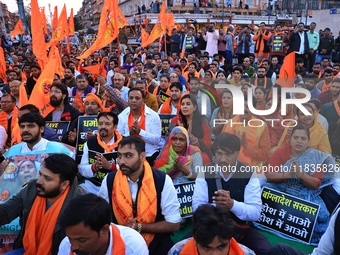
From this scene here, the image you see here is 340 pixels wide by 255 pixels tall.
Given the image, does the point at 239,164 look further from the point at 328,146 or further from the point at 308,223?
the point at 328,146

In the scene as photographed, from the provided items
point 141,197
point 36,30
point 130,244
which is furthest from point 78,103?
point 130,244

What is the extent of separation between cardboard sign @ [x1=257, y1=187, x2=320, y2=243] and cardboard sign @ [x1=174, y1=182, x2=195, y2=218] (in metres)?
0.70

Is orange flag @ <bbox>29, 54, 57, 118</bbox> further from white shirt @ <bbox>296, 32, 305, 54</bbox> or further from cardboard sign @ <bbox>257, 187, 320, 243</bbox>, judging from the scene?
white shirt @ <bbox>296, 32, 305, 54</bbox>

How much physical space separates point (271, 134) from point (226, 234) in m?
2.75

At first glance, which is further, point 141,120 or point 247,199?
point 141,120

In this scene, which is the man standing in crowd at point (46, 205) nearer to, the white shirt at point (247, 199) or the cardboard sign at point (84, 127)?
the white shirt at point (247, 199)

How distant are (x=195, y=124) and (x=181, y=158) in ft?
2.68

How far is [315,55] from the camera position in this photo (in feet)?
35.4

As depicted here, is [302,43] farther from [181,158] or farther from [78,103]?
[181,158]

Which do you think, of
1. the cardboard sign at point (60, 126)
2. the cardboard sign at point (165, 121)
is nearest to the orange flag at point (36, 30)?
the cardboard sign at point (60, 126)

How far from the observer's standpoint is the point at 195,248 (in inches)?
82.5

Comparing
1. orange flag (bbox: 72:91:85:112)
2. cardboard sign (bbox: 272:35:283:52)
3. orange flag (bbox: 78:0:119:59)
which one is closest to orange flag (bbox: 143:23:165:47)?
cardboard sign (bbox: 272:35:283:52)

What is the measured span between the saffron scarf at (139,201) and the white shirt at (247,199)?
0.42m

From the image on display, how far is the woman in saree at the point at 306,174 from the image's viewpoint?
3174mm
